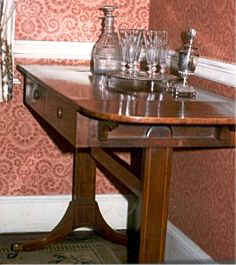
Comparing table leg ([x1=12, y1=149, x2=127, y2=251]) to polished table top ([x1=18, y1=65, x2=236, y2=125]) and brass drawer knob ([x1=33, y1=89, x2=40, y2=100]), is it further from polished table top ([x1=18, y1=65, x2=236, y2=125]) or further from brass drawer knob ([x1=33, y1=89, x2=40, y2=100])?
polished table top ([x1=18, y1=65, x2=236, y2=125])

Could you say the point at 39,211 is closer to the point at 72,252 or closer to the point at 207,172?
the point at 72,252

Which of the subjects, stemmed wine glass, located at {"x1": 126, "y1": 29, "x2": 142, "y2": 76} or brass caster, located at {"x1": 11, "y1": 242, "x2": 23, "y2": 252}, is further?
brass caster, located at {"x1": 11, "y1": 242, "x2": 23, "y2": 252}

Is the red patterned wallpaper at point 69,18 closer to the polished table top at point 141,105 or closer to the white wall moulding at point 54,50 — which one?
the white wall moulding at point 54,50

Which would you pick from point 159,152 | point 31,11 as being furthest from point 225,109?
point 31,11

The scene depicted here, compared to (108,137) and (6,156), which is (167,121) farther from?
(6,156)

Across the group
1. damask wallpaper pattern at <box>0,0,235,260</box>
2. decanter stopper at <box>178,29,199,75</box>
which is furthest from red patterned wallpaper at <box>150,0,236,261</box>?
decanter stopper at <box>178,29,199,75</box>

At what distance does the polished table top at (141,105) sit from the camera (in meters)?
1.73

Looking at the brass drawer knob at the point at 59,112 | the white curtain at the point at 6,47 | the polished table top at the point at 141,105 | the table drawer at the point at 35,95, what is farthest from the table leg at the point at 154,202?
the white curtain at the point at 6,47

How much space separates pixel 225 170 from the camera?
2342mm

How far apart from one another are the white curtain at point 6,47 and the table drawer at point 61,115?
0.56 meters

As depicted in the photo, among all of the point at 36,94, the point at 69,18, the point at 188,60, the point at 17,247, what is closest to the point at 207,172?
the point at 188,60

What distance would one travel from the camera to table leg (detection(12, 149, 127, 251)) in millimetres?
2879

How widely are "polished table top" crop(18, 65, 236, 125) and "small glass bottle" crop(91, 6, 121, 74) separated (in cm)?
28

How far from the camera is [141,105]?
1.86m
